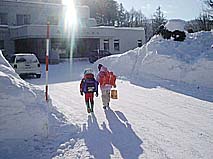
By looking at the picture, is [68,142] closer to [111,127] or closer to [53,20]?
[111,127]

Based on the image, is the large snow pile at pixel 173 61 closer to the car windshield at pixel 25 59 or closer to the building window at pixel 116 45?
the car windshield at pixel 25 59

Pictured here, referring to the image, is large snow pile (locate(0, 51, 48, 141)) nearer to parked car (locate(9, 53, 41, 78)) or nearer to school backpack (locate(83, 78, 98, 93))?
school backpack (locate(83, 78, 98, 93))

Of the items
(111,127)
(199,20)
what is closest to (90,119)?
(111,127)

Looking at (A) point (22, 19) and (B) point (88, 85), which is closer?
(B) point (88, 85)

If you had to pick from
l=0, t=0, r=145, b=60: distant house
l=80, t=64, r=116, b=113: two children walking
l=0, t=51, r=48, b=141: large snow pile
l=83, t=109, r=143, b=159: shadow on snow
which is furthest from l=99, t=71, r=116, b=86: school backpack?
l=0, t=0, r=145, b=60: distant house

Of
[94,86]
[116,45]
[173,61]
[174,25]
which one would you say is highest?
[174,25]

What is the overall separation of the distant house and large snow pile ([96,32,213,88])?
1611 centimetres

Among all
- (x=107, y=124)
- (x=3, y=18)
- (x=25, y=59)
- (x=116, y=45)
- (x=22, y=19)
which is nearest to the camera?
(x=107, y=124)

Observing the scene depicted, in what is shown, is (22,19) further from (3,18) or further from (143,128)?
(143,128)

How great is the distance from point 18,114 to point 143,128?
2.72 m

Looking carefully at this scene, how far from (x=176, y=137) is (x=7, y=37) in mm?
34405

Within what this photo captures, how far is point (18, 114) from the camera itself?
679 cm

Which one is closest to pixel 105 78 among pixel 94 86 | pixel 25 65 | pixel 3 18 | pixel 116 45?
pixel 94 86

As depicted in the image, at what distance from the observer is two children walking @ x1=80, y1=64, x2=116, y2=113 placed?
941 cm
